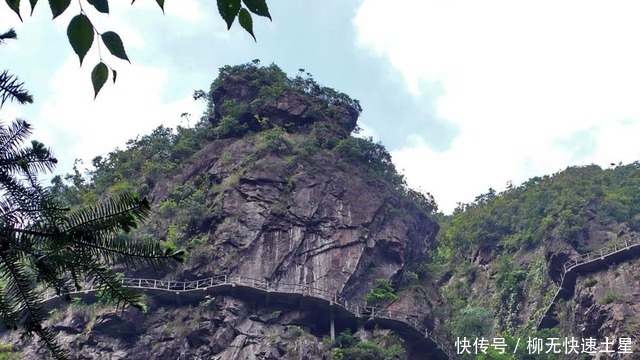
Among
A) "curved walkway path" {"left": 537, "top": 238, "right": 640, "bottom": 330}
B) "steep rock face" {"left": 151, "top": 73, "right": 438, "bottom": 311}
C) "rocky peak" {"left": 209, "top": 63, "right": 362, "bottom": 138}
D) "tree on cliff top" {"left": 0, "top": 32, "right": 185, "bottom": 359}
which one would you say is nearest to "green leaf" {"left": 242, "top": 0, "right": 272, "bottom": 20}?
"tree on cliff top" {"left": 0, "top": 32, "right": 185, "bottom": 359}

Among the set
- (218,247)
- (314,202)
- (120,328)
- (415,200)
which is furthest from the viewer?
(415,200)

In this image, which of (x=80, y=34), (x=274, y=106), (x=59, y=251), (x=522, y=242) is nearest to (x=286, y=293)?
(x=274, y=106)

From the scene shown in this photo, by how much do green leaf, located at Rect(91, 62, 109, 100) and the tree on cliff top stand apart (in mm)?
281

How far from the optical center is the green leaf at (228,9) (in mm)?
1715

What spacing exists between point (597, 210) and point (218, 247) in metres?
18.2

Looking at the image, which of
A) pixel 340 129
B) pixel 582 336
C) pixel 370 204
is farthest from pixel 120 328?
pixel 582 336

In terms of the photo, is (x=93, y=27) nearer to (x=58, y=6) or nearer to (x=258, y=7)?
(x=58, y=6)

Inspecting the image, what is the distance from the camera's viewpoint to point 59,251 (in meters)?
1.87

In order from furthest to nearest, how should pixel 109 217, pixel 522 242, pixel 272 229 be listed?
pixel 522 242
pixel 272 229
pixel 109 217

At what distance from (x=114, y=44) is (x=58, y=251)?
1.85 ft

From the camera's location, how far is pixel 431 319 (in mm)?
27969

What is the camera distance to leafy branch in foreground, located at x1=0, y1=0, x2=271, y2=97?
1.65m

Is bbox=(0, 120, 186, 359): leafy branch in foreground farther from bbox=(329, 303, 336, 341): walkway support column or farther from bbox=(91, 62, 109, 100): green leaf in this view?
bbox=(329, 303, 336, 341): walkway support column

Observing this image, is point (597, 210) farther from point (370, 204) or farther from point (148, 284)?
point (148, 284)
